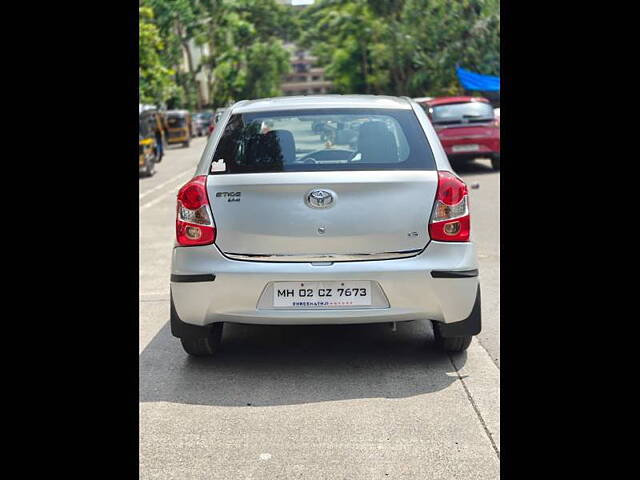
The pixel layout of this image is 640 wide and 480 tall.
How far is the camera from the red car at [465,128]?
1822 centimetres

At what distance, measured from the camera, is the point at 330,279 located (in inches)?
188

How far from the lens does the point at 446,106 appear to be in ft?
60.5

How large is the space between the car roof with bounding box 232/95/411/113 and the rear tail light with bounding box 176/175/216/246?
0.71 m

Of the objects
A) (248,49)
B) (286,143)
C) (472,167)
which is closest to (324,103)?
(286,143)

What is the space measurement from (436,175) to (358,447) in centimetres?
171

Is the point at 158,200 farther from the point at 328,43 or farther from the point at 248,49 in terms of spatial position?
the point at 248,49

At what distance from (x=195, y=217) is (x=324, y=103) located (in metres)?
1.15

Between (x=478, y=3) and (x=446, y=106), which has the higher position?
(x=478, y=3)

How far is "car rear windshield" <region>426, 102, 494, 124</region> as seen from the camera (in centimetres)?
1834
